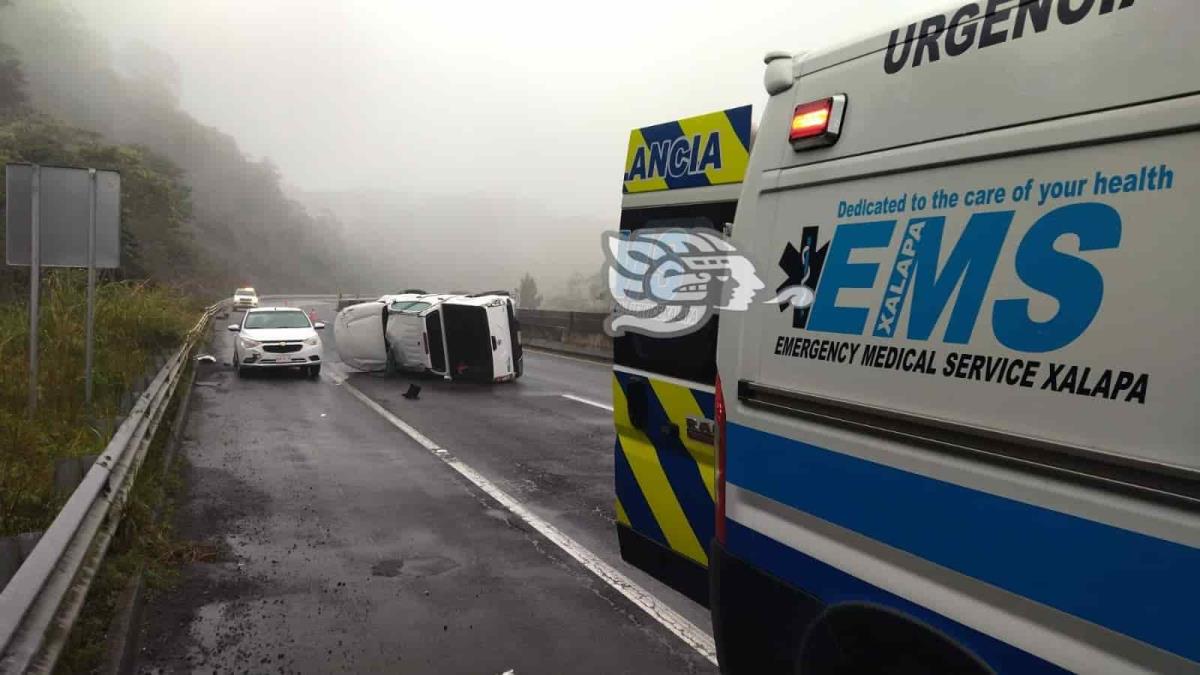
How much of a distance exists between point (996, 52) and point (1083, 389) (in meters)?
0.99

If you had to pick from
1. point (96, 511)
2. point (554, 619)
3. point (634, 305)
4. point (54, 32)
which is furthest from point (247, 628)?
point (54, 32)

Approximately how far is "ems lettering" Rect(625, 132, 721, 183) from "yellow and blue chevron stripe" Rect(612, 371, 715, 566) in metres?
1.11

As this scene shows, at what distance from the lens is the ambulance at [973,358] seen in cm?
191

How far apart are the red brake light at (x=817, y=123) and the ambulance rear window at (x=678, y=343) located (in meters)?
1.10

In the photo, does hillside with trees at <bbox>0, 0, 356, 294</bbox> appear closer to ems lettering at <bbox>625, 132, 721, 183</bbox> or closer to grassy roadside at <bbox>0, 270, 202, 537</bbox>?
grassy roadside at <bbox>0, 270, 202, 537</bbox>

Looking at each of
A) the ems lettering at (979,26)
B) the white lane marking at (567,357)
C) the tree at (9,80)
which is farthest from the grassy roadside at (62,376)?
the tree at (9,80)

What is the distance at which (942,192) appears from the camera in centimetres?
249

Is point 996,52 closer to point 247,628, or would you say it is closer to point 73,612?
point 73,612

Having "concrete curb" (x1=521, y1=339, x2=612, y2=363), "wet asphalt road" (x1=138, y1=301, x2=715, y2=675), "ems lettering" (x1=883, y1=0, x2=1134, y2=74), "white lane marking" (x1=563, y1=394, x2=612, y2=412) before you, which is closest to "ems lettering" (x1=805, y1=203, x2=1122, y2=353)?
"ems lettering" (x1=883, y1=0, x2=1134, y2=74)

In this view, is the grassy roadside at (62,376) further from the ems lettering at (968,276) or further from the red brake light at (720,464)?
the ems lettering at (968,276)

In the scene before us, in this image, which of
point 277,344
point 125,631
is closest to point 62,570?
point 125,631

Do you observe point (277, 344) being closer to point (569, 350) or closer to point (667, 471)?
point (569, 350)

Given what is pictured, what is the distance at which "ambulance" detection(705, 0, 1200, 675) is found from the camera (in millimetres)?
1906

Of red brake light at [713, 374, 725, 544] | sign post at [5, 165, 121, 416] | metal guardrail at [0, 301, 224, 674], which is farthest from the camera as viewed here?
sign post at [5, 165, 121, 416]
